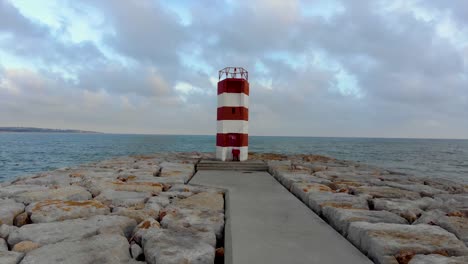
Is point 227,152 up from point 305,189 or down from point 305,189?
up

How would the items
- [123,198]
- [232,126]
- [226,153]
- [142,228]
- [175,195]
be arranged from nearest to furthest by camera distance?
[142,228] → [123,198] → [175,195] → [232,126] → [226,153]

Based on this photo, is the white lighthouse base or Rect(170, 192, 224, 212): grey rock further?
the white lighthouse base

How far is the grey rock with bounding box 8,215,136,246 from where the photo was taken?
2912 mm

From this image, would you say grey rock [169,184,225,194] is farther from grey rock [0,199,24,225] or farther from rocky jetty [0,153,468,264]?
grey rock [0,199,24,225]

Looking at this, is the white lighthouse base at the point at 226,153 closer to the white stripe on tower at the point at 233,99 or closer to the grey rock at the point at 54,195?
the white stripe on tower at the point at 233,99

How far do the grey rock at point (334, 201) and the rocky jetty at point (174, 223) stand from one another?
1 cm

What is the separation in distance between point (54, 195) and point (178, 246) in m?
2.82

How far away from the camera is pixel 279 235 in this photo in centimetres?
314

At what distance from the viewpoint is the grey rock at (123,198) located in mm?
4258

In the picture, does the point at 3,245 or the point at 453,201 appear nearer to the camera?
the point at 3,245

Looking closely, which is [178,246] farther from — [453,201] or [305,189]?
[453,201]

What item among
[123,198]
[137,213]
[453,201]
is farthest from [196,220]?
[453,201]

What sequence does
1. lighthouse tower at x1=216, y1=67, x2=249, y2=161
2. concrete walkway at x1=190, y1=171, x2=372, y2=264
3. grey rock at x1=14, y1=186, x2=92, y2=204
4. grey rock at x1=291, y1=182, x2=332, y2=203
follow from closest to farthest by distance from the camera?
concrete walkway at x1=190, y1=171, x2=372, y2=264, grey rock at x1=14, y1=186, x2=92, y2=204, grey rock at x1=291, y1=182, x2=332, y2=203, lighthouse tower at x1=216, y1=67, x2=249, y2=161

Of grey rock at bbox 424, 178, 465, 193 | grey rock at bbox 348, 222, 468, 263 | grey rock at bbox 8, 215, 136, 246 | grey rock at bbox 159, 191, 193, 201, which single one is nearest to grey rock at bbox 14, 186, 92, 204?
grey rock at bbox 159, 191, 193, 201
